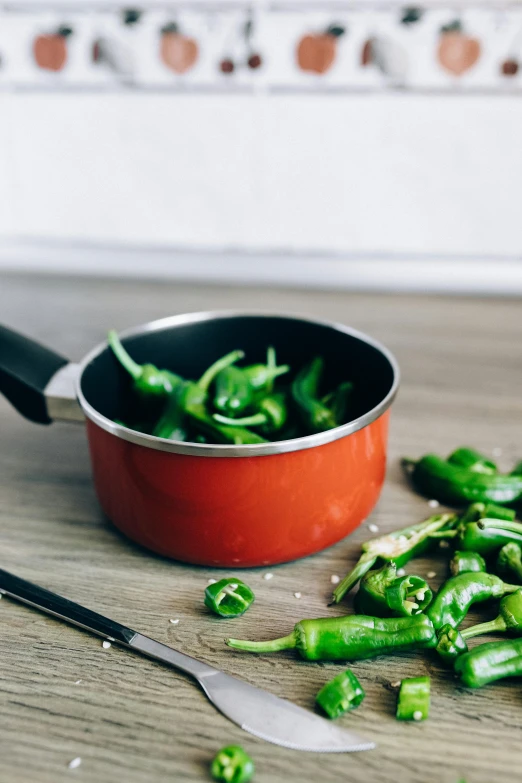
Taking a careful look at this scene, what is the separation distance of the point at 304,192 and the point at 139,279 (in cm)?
47

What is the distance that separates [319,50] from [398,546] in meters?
1.39

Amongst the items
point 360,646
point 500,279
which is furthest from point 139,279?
point 360,646

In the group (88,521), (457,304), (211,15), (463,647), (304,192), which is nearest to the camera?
(463,647)

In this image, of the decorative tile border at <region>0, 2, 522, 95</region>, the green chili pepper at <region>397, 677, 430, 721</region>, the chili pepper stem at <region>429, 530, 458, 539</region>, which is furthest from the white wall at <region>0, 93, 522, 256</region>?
the green chili pepper at <region>397, 677, 430, 721</region>

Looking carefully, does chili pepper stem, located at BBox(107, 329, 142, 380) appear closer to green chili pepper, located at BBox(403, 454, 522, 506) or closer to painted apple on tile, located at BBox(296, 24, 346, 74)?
green chili pepper, located at BBox(403, 454, 522, 506)

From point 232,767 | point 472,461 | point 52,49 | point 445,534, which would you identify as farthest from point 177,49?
point 232,767

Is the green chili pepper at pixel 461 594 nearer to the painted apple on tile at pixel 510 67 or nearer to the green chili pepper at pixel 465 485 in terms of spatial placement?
the green chili pepper at pixel 465 485

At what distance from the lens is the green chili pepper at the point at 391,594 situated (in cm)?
64

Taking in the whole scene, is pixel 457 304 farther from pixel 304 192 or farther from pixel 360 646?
pixel 360 646

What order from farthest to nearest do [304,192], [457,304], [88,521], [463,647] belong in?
[304,192], [457,304], [88,521], [463,647]

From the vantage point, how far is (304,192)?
6.13 ft

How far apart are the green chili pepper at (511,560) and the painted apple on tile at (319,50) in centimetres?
138

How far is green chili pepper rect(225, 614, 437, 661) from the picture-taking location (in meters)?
0.61

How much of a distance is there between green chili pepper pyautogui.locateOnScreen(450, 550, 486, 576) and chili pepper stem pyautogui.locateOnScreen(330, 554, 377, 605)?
8 cm
